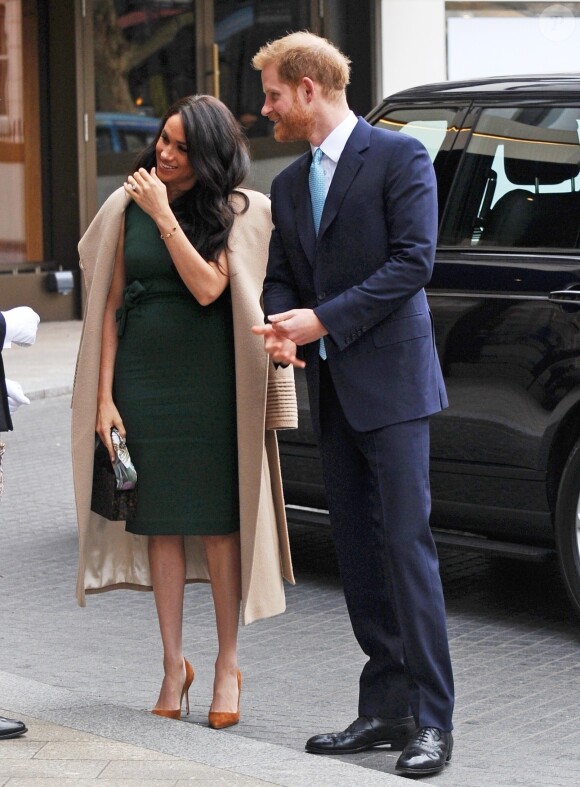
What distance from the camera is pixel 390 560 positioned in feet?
13.6

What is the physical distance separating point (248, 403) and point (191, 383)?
177 mm

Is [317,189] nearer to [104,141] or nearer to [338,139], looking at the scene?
[338,139]

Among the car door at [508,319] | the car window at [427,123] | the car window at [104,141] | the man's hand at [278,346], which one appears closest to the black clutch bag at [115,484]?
the man's hand at [278,346]

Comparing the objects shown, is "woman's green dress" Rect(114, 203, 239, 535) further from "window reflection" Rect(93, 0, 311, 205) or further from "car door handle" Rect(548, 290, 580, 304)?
"window reflection" Rect(93, 0, 311, 205)

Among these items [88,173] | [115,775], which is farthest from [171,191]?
[88,173]

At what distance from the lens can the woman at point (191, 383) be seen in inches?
177

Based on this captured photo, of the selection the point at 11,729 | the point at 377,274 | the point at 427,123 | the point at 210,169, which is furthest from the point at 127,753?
the point at 427,123

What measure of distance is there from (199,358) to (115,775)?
48.7 inches

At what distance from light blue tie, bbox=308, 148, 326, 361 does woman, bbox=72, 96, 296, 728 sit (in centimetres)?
37

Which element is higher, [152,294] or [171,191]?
[171,191]

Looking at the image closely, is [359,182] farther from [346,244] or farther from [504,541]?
[504,541]

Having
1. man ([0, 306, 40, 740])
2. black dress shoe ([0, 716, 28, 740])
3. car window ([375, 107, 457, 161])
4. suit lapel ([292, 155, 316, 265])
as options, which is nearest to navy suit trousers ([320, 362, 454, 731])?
suit lapel ([292, 155, 316, 265])

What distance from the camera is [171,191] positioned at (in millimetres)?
4582

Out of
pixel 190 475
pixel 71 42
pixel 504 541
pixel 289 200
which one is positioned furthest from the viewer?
pixel 71 42
